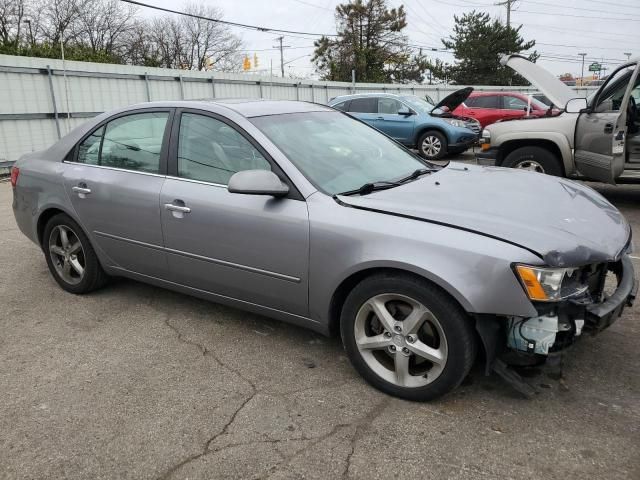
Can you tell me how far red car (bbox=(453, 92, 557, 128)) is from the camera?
49.4 feet

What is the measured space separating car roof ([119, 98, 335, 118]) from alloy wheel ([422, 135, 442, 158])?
908cm

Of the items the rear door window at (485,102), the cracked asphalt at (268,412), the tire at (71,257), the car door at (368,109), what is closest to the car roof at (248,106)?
the tire at (71,257)

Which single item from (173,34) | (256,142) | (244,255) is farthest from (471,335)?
(173,34)

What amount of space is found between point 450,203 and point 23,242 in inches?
205

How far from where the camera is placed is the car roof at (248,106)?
356 centimetres

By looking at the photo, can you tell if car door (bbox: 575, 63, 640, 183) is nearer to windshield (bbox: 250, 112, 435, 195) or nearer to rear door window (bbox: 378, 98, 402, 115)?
windshield (bbox: 250, 112, 435, 195)

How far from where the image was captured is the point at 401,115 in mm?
13102

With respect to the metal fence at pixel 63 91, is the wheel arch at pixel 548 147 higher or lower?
lower

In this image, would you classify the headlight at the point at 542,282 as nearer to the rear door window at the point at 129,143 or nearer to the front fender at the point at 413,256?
the front fender at the point at 413,256

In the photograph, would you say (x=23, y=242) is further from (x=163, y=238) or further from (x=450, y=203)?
(x=450, y=203)

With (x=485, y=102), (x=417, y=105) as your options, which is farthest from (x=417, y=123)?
(x=485, y=102)

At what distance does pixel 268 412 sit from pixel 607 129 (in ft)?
19.1

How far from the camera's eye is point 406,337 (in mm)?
2742

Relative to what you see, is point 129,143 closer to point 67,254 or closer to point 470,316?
point 67,254
